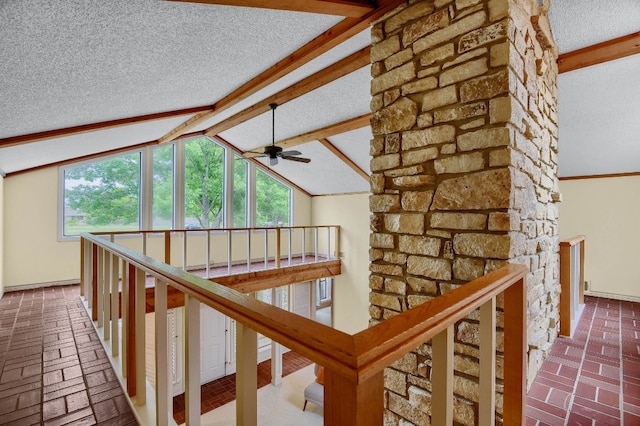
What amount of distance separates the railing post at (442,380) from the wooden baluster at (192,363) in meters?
0.77

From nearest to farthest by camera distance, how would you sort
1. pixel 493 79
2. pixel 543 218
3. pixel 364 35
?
pixel 493 79 < pixel 543 218 < pixel 364 35

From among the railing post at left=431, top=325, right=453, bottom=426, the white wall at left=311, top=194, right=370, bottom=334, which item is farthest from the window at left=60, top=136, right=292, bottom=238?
the railing post at left=431, top=325, right=453, bottom=426

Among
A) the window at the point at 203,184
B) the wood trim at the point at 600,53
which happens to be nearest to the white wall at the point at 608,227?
the wood trim at the point at 600,53

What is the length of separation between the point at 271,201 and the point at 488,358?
326 inches

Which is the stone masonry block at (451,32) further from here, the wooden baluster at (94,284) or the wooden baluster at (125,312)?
the wooden baluster at (94,284)

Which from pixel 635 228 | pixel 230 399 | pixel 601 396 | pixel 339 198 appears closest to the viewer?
pixel 601 396

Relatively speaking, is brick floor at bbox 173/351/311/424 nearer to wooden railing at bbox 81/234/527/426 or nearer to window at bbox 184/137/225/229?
window at bbox 184/137/225/229

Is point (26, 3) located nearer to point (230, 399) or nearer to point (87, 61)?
point (87, 61)

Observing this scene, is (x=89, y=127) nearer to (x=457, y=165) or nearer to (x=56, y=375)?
(x=56, y=375)

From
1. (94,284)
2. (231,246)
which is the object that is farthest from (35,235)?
(94,284)

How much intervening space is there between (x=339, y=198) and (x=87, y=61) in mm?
7067

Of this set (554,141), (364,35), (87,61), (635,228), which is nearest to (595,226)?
(635,228)

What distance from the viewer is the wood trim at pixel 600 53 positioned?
8.95 feet

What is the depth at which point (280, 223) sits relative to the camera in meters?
9.32
